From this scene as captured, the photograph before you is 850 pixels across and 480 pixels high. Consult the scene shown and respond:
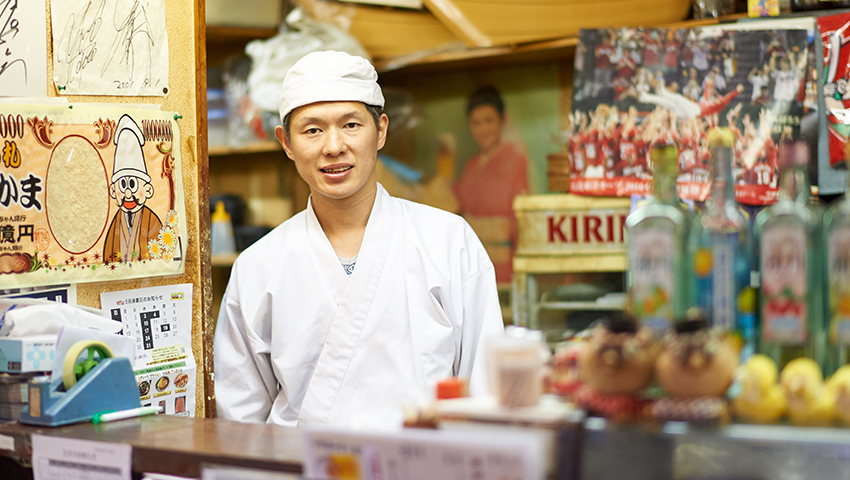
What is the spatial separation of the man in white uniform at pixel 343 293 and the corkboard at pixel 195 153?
0.08 m

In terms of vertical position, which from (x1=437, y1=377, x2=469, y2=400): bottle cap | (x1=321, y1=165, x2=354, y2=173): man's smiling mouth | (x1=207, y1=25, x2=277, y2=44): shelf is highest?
(x1=207, y1=25, x2=277, y2=44): shelf

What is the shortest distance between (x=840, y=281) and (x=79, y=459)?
1.22 m

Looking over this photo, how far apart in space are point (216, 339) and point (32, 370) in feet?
2.21

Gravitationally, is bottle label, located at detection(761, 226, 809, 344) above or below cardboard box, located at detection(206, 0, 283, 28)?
below

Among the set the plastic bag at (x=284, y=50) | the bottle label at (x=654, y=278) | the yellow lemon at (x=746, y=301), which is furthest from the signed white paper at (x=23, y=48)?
the plastic bag at (x=284, y=50)

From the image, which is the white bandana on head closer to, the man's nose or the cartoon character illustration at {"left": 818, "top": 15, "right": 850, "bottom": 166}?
the man's nose

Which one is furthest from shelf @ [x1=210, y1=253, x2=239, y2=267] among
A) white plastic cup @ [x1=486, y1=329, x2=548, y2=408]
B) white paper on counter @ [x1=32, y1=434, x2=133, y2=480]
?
white plastic cup @ [x1=486, y1=329, x2=548, y2=408]

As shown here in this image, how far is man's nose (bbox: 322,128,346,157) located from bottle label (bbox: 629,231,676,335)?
44.6 inches

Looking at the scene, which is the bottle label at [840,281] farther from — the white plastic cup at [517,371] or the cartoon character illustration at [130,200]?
the cartoon character illustration at [130,200]

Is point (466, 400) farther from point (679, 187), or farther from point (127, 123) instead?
point (679, 187)

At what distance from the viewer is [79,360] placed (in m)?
1.46

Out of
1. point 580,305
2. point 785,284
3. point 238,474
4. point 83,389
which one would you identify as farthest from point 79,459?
point 580,305

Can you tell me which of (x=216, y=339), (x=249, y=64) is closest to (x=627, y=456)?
(x=216, y=339)

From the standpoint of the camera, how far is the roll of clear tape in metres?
1.43
